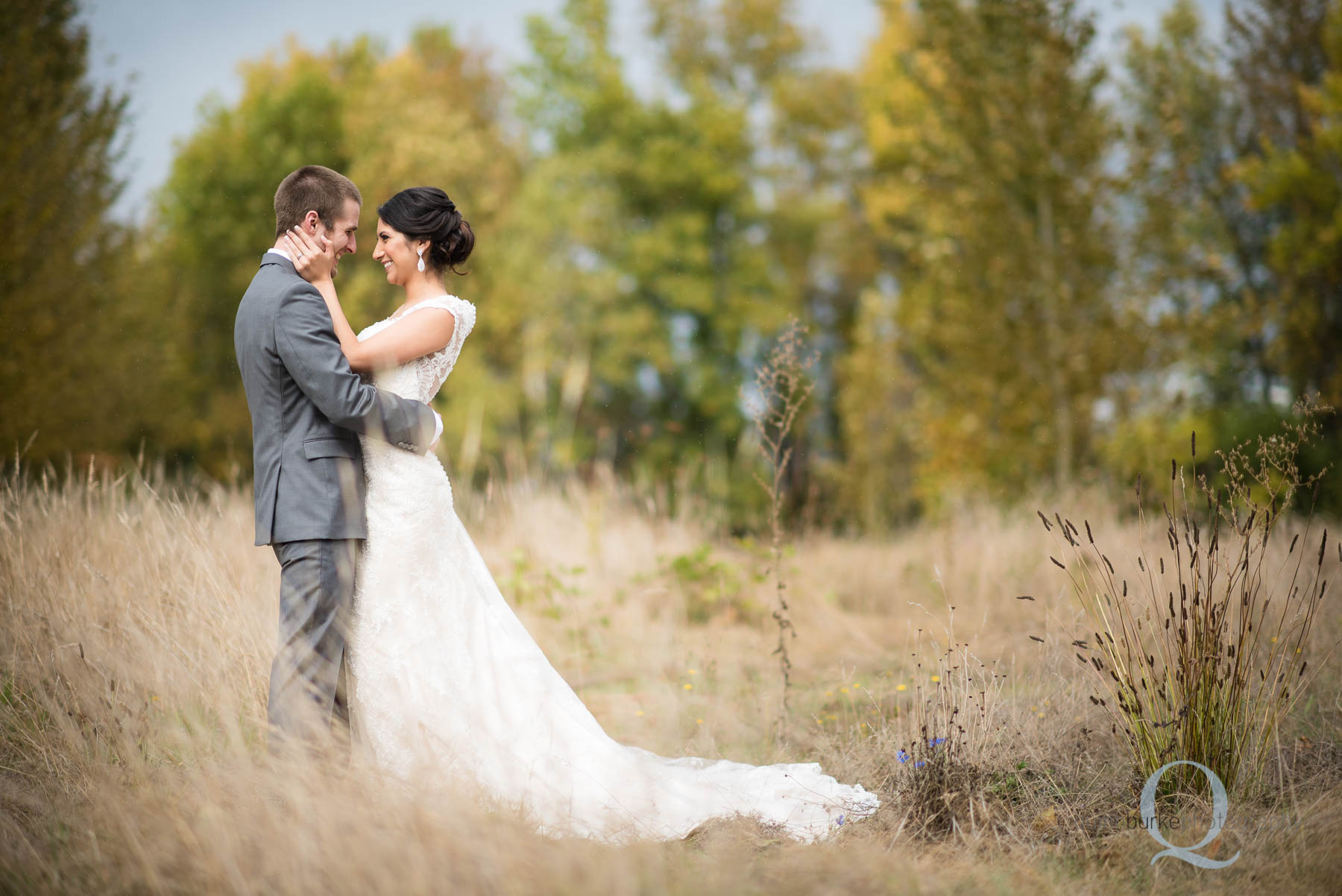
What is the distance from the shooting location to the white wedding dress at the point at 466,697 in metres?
3.22

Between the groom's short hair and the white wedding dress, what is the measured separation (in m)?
0.47

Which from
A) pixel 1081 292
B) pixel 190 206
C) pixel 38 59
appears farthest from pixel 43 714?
pixel 190 206

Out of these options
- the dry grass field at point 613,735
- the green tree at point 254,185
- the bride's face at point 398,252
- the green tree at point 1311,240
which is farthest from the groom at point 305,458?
→ the green tree at point 254,185

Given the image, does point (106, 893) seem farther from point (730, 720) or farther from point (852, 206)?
point (852, 206)

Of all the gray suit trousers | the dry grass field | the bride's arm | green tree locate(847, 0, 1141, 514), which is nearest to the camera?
the dry grass field

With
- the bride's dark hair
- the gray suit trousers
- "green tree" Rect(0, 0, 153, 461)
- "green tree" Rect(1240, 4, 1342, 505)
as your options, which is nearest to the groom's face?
the bride's dark hair

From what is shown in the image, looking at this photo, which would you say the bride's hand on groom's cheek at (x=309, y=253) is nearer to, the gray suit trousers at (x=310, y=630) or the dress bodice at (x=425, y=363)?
the dress bodice at (x=425, y=363)

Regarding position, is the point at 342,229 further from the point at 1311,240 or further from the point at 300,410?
the point at 1311,240

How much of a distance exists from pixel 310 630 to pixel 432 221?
163 cm

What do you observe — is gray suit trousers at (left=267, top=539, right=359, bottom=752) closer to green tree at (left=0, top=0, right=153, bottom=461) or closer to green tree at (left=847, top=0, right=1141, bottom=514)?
green tree at (left=0, top=0, right=153, bottom=461)

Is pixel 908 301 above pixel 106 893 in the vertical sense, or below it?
above

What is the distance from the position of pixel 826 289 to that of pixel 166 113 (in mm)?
14983

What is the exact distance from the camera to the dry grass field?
7.71 ft

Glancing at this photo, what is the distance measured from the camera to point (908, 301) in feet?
58.4
